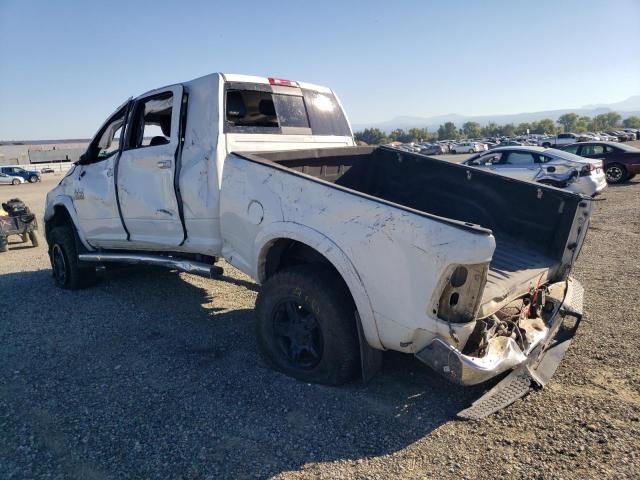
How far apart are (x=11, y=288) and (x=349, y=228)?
5.79 meters

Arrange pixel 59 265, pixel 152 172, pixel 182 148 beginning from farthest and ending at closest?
pixel 59 265
pixel 152 172
pixel 182 148

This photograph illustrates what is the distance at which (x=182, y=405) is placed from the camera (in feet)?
10.8

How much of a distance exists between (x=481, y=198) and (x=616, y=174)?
52.8 feet

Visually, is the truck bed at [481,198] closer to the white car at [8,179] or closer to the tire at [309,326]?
the tire at [309,326]

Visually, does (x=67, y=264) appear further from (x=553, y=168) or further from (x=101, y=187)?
(x=553, y=168)

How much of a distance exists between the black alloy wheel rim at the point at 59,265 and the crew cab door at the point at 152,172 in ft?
5.44

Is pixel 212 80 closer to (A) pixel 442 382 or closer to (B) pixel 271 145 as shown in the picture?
(B) pixel 271 145

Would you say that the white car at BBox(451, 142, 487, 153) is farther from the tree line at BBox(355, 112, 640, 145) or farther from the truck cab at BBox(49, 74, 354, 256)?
the truck cab at BBox(49, 74, 354, 256)

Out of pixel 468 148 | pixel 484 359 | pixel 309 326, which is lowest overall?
pixel 468 148

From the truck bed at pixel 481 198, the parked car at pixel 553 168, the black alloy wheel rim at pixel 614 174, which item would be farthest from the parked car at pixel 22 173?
the truck bed at pixel 481 198

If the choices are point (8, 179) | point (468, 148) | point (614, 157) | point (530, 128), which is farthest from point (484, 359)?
point (530, 128)

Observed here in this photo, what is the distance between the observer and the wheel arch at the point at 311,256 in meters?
3.00

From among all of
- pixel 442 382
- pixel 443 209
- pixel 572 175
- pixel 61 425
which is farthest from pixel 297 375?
pixel 572 175

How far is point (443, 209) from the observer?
4.74m
